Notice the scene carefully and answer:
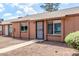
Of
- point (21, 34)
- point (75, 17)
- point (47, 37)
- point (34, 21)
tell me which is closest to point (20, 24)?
point (21, 34)

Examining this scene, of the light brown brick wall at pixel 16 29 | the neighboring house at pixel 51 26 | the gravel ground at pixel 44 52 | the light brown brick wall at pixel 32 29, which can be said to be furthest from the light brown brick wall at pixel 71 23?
the light brown brick wall at pixel 16 29

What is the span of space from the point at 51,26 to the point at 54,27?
53 cm

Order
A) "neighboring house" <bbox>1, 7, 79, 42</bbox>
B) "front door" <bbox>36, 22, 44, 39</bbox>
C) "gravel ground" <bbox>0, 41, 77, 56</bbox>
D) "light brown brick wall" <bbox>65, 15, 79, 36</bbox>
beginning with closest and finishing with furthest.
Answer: "gravel ground" <bbox>0, 41, 77, 56</bbox> < "light brown brick wall" <bbox>65, 15, 79, 36</bbox> < "neighboring house" <bbox>1, 7, 79, 42</bbox> < "front door" <bbox>36, 22, 44, 39</bbox>

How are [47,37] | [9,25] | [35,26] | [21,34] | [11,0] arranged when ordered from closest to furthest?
[11,0], [47,37], [35,26], [21,34], [9,25]

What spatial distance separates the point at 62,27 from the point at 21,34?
31.0 ft

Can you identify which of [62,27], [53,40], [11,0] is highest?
[11,0]

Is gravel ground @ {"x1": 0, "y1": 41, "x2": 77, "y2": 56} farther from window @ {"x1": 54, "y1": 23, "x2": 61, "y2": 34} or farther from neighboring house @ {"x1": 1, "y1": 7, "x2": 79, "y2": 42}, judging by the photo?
window @ {"x1": 54, "y1": 23, "x2": 61, "y2": 34}

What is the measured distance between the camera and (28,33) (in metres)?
26.7

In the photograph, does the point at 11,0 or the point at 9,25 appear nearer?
the point at 11,0

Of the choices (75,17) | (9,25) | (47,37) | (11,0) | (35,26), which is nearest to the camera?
A: (11,0)

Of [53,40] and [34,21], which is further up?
[34,21]

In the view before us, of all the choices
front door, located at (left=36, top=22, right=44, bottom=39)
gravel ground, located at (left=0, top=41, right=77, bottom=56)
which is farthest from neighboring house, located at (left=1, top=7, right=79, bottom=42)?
gravel ground, located at (left=0, top=41, right=77, bottom=56)

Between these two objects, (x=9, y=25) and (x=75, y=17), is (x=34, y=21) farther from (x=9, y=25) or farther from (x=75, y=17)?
(x=9, y=25)

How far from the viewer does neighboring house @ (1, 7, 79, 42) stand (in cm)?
1972
